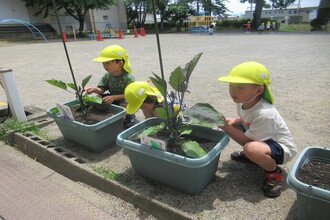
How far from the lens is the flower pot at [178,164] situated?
56.3 inches

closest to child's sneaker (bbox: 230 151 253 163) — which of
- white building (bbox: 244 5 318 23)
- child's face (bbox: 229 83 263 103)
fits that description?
child's face (bbox: 229 83 263 103)

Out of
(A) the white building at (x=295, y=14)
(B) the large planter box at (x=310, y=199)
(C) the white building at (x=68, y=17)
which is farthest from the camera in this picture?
(A) the white building at (x=295, y=14)

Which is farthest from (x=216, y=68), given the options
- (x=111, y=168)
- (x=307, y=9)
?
(x=307, y=9)

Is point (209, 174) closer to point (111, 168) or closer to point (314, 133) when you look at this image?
point (111, 168)

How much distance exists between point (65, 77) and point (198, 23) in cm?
2302

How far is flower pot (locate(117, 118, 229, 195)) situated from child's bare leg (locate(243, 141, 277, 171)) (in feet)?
0.53

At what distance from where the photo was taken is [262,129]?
1.59 m

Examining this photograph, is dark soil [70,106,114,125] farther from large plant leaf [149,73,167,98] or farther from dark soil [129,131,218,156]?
large plant leaf [149,73,167,98]

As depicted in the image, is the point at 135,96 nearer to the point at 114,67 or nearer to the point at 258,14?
the point at 114,67

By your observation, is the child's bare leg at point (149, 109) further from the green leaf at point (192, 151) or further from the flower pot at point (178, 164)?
the green leaf at point (192, 151)

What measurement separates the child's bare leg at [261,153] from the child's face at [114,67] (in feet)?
4.99

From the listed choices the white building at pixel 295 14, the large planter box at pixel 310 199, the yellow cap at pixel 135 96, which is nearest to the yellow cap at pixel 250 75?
the large planter box at pixel 310 199

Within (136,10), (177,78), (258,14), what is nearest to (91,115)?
(177,78)

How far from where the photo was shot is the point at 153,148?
1542 mm
